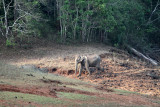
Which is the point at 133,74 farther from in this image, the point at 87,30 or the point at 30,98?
the point at 87,30

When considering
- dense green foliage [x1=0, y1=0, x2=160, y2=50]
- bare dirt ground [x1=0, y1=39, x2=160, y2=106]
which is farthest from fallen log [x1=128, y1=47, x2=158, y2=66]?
bare dirt ground [x1=0, y1=39, x2=160, y2=106]

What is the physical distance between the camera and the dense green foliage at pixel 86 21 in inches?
827

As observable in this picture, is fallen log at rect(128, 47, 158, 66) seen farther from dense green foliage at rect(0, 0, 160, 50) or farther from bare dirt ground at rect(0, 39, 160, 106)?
bare dirt ground at rect(0, 39, 160, 106)

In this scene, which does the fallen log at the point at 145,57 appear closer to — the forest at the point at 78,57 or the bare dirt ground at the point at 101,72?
the forest at the point at 78,57

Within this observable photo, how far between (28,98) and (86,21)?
715 inches

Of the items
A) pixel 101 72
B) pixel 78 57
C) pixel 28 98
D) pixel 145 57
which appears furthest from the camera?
pixel 145 57

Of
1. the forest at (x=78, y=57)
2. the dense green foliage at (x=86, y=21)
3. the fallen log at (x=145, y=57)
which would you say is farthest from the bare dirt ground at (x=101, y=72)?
the fallen log at (x=145, y=57)

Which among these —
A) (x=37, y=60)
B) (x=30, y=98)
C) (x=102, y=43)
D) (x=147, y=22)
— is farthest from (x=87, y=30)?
(x=30, y=98)

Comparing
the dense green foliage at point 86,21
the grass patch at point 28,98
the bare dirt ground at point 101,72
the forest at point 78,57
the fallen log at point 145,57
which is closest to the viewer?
the grass patch at point 28,98

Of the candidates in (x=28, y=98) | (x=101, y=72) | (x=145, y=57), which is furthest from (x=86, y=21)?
(x=28, y=98)

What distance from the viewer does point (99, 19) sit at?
2534 centimetres

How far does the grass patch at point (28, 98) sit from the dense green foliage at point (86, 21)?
1277cm

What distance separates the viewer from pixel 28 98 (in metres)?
6.93

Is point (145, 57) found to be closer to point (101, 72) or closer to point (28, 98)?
point (101, 72)
